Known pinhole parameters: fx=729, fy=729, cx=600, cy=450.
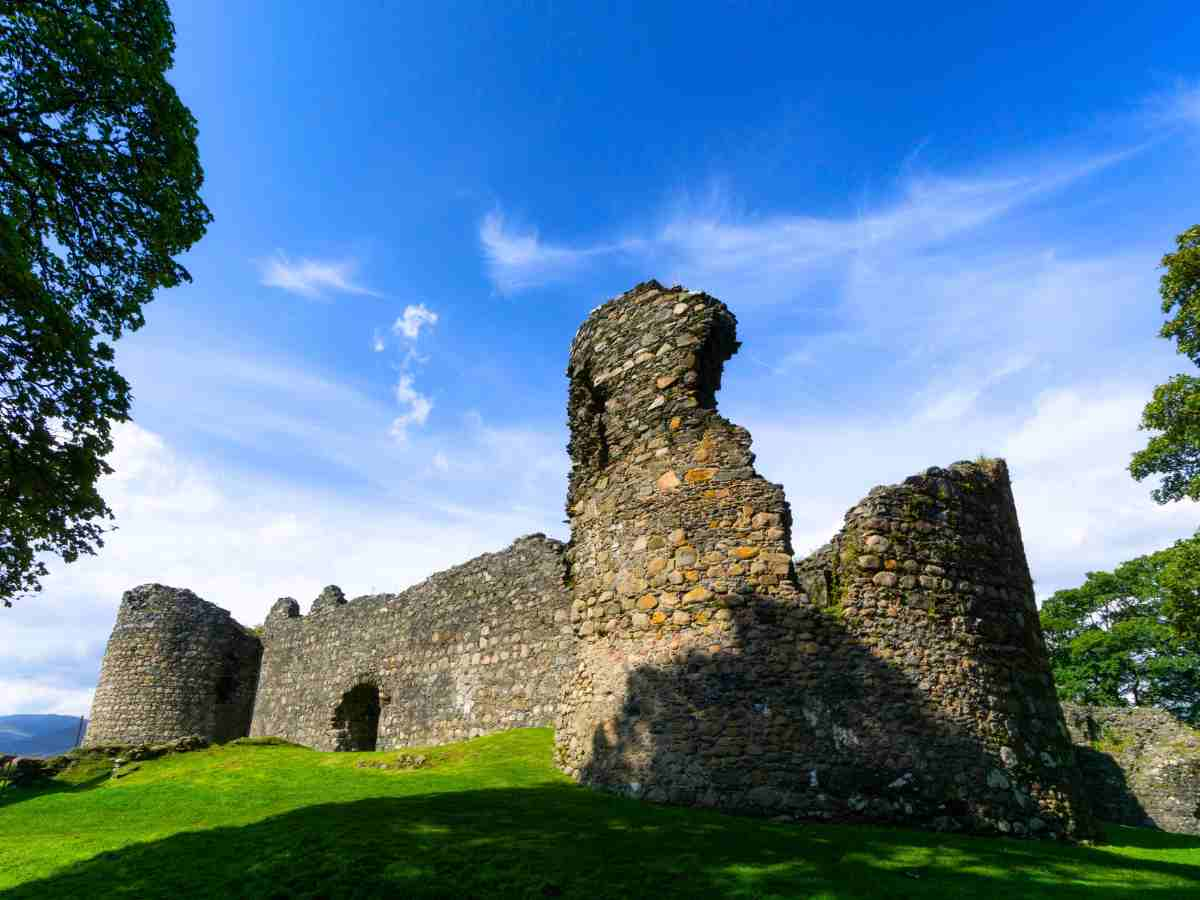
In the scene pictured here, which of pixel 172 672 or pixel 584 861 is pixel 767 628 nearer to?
pixel 584 861

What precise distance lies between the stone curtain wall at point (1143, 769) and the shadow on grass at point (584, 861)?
44.8 feet

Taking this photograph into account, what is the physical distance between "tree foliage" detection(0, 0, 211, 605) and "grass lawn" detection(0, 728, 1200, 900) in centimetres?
460

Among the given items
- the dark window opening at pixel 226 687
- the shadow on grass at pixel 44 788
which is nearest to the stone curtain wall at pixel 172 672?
the dark window opening at pixel 226 687

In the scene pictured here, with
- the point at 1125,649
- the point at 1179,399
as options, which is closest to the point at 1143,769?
the point at 1179,399

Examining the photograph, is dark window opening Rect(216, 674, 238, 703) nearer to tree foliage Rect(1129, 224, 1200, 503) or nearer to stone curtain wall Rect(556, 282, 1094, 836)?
stone curtain wall Rect(556, 282, 1094, 836)

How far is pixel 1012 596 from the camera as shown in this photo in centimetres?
980

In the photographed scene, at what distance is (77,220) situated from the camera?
10.2 m

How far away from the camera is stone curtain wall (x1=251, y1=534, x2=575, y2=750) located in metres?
16.1

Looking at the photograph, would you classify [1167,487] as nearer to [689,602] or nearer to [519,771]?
[689,602]

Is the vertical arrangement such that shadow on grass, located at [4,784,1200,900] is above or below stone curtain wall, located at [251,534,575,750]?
below

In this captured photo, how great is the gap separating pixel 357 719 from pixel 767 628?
59.0ft

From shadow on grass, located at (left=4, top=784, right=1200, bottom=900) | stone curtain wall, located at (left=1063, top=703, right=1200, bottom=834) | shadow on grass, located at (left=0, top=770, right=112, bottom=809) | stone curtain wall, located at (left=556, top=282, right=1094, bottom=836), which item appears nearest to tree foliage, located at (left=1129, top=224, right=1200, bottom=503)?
stone curtain wall, located at (left=1063, top=703, right=1200, bottom=834)

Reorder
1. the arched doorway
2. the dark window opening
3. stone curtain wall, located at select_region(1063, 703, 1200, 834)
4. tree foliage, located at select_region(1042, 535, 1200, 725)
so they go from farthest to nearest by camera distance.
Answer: tree foliage, located at select_region(1042, 535, 1200, 725)
the dark window opening
the arched doorway
stone curtain wall, located at select_region(1063, 703, 1200, 834)

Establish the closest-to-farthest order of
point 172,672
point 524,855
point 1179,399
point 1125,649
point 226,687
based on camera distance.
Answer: point 524,855
point 1179,399
point 172,672
point 226,687
point 1125,649
